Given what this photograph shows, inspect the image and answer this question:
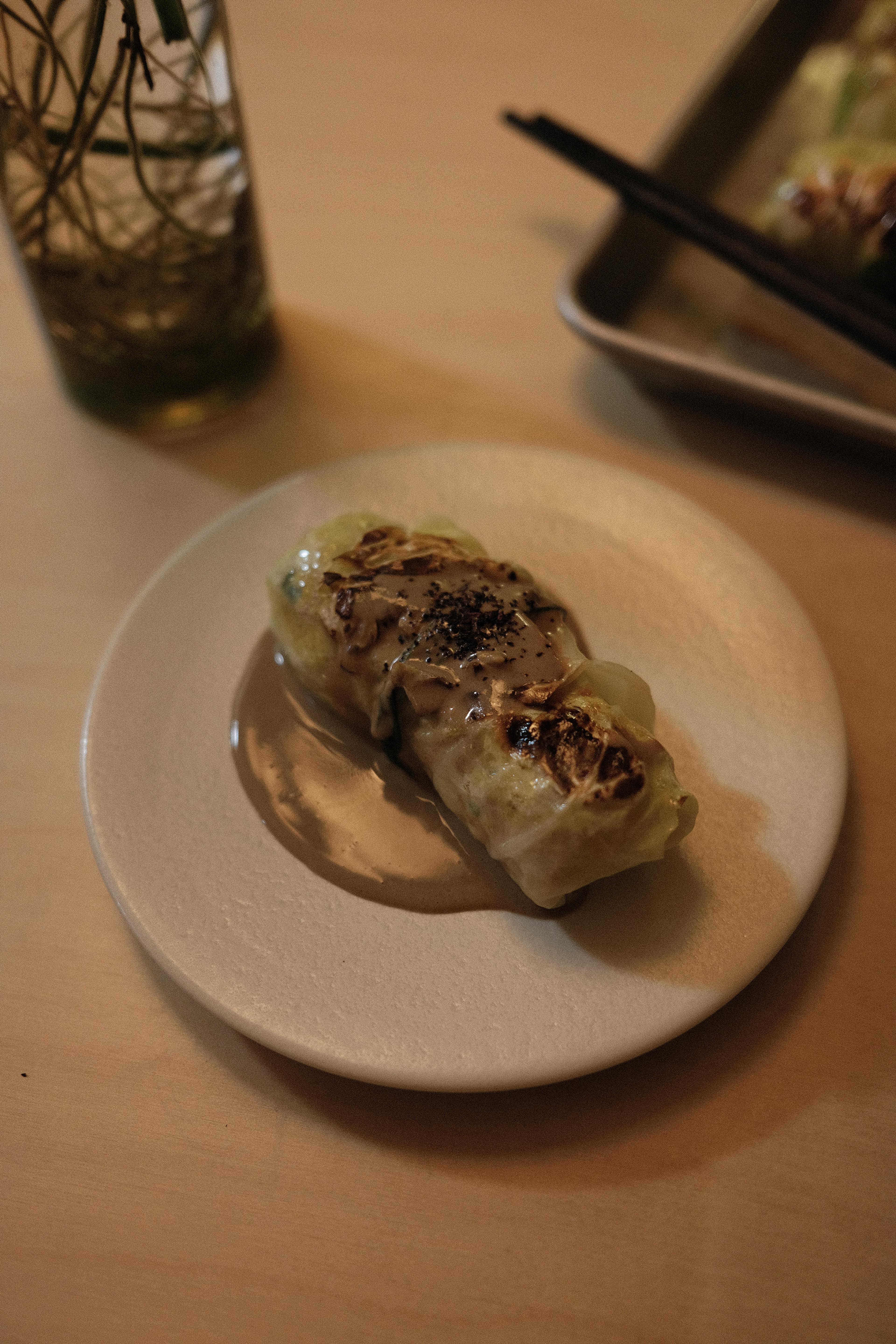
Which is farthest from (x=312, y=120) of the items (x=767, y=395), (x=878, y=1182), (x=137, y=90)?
(x=878, y=1182)

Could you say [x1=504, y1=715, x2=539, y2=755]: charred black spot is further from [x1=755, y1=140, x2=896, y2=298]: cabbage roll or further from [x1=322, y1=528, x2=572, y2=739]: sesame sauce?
[x1=755, y1=140, x2=896, y2=298]: cabbage roll

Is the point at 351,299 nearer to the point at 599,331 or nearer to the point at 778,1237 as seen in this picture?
the point at 599,331

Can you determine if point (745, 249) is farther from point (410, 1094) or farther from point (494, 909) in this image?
point (410, 1094)

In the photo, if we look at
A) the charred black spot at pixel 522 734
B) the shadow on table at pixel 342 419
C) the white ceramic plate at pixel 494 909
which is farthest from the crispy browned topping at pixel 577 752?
the shadow on table at pixel 342 419

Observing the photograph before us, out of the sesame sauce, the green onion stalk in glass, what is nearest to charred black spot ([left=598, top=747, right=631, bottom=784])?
the sesame sauce

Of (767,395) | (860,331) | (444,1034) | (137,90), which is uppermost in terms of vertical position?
A: (860,331)

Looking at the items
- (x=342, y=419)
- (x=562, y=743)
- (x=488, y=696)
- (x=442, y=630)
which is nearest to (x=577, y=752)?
(x=562, y=743)
